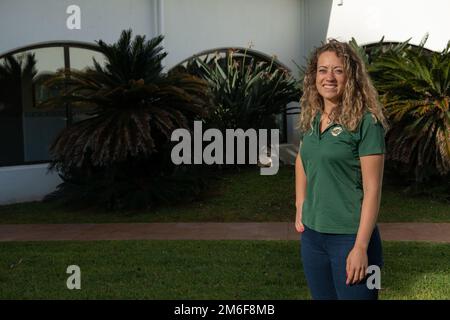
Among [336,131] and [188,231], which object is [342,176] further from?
[188,231]

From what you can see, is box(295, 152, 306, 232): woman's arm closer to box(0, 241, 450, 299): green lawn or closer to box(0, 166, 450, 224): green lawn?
box(0, 241, 450, 299): green lawn

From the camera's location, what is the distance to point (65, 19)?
9.38 m

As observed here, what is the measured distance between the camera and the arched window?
919cm

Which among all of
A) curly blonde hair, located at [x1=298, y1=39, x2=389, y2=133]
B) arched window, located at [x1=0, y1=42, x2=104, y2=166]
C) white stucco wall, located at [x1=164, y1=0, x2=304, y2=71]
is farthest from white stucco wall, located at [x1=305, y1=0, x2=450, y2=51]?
curly blonde hair, located at [x1=298, y1=39, x2=389, y2=133]

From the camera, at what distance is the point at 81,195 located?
8.43 m

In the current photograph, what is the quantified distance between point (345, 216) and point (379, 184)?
220mm

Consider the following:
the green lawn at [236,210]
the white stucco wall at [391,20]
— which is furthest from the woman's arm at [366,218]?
the white stucco wall at [391,20]

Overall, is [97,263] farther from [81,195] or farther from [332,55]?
[332,55]

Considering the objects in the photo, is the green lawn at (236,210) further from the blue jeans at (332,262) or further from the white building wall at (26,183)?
the blue jeans at (332,262)

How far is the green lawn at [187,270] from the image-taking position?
4.75m

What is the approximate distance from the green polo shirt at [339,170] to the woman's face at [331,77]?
0.15m

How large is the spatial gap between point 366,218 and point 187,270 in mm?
3002

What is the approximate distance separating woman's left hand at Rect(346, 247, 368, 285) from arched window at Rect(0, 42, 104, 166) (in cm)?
768
